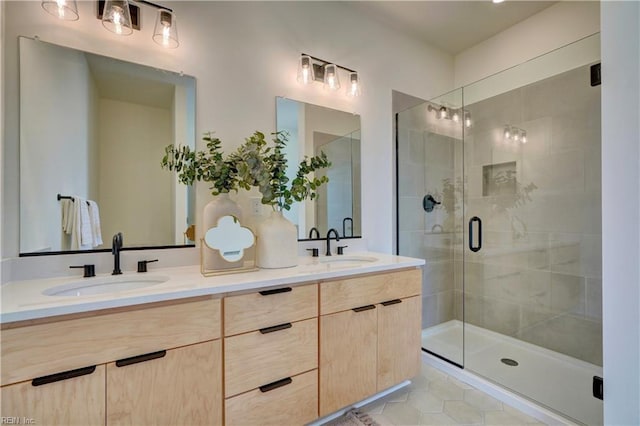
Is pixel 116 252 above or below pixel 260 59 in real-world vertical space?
below

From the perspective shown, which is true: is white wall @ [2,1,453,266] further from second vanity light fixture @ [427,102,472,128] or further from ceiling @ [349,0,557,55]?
second vanity light fixture @ [427,102,472,128]

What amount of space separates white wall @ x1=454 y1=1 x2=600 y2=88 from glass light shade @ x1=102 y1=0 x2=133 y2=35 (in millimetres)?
2804

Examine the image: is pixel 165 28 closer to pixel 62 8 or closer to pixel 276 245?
pixel 62 8

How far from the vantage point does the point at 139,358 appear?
1.06 m

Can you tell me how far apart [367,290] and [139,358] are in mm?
1088

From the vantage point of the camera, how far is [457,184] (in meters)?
2.79

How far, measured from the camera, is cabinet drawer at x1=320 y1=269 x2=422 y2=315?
1511 millimetres

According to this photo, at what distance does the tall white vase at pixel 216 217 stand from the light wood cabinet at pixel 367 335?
20.6 inches

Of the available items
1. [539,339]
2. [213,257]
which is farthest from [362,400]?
[539,339]

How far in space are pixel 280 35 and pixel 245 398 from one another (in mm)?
2110

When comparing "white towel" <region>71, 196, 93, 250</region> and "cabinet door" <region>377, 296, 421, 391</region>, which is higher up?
"white towel" <region>71, 196, 93, 250</region>

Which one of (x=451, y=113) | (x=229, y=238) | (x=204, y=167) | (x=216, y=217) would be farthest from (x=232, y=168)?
(x=451, y=113)

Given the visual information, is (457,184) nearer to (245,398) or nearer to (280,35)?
(280,35)

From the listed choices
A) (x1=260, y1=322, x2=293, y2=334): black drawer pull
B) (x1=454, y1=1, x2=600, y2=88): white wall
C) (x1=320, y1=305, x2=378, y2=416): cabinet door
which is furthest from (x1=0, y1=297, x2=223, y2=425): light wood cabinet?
(x1=454, y1=1, x2=600, y2=88): white wall
